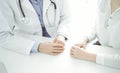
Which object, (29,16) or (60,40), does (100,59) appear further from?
(29,16)

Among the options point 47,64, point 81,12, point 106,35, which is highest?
point 81,12

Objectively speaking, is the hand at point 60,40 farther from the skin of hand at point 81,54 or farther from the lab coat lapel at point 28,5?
the lab coat lapel at point 28,5

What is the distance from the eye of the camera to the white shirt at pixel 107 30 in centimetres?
92

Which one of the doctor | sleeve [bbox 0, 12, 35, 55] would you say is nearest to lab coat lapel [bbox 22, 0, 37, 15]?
the doctor

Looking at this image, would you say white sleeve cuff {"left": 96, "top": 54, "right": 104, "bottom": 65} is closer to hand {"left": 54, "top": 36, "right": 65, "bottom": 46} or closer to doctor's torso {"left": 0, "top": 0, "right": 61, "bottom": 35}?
hand {"left": 54, "top": 36, "right": 65, "bottom": 46}

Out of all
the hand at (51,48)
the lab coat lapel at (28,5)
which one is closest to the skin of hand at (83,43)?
the hand at (51,48)

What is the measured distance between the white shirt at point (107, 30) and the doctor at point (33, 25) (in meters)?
0.22

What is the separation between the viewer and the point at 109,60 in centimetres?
91

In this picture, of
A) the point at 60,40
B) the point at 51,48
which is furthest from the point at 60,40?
the point at 51,48

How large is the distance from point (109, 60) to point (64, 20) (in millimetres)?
491

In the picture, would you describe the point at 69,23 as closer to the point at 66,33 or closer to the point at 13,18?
the point at 66,33

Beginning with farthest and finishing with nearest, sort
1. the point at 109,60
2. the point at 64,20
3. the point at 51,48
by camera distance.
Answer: the point at 64,20 < the point at 51,48 < the point at 109,60

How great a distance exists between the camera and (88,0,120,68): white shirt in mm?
918

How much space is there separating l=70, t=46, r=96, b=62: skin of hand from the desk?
21 mm
